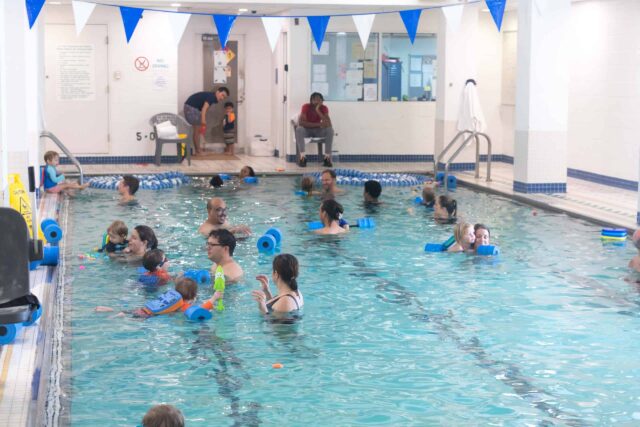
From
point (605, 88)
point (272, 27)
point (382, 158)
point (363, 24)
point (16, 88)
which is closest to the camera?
point (16, 88)

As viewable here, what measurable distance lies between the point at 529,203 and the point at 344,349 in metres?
8.97

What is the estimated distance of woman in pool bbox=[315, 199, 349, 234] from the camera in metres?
12.9

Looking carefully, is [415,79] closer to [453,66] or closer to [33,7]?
[453,66]

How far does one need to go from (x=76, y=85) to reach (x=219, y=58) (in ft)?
13.2

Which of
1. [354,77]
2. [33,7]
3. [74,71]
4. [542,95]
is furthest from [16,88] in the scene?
[354,77]

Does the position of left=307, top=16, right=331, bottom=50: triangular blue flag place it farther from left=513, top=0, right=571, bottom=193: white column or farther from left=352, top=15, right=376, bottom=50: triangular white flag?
left=513, top=0, right=571, bottom=193: white column

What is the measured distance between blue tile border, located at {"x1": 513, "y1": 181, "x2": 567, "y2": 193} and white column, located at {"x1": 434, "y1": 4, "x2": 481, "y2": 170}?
3676 mm

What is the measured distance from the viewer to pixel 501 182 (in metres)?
18.8

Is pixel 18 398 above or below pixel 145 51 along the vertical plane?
below

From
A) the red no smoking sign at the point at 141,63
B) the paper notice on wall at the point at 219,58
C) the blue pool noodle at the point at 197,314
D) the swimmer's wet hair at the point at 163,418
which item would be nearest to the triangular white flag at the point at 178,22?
the red no smoking sign at the point at 141,63

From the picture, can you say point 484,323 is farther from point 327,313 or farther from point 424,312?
point 327,313

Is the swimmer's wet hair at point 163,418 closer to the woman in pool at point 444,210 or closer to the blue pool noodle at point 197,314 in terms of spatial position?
the blue pool noodle at point 197,314

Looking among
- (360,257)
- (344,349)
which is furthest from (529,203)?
(344,349)

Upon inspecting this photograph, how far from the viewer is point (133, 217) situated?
1459 centimetres
